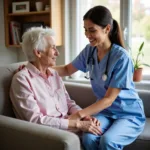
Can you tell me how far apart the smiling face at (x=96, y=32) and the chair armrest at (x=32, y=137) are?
2.18ft

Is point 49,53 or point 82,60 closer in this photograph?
point 49,53

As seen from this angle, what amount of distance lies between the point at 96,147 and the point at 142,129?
39 cm

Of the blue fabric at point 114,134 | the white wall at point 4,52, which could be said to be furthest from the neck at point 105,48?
the white wall at point 4,52

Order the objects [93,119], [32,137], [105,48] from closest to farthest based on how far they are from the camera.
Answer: [32,137] < [93,119] < [105,48]

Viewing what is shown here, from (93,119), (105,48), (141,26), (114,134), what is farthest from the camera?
(141,26)

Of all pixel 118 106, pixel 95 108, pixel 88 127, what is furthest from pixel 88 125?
pixel 118 106

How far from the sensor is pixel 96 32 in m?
1.61

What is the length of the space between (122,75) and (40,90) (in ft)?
1.68

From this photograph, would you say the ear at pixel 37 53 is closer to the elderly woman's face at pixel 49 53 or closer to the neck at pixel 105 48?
the elderly woman's face at pixel 49 53

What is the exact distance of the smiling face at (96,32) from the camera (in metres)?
1.60

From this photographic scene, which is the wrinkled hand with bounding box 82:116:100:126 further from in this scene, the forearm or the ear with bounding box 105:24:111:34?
the ear with bounding box 105:24:111:34

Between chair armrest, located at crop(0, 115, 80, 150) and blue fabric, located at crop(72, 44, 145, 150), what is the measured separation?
34 cm

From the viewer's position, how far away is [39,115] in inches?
57.4

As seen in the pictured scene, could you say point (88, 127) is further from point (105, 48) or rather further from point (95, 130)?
point (105, 48)
